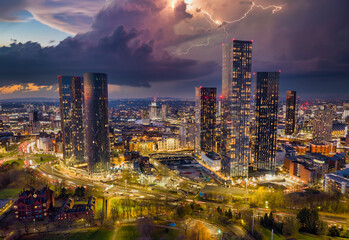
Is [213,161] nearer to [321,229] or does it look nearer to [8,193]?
[321,229]

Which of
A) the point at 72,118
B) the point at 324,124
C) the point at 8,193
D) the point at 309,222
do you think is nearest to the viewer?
the point at 309,222

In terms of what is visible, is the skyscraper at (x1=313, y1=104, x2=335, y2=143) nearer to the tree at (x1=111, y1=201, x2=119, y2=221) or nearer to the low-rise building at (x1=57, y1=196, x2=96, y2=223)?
the tree at (x1=111, y1=201, x2=119, y2=221)

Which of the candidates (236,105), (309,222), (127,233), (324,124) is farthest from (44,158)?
(324,124)

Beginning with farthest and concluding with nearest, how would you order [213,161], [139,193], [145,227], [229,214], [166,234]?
[213,161] < [139,193] < [229,214] < [166,234] < [145,227]

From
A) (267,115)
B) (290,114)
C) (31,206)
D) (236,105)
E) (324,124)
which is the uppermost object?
(236,105)

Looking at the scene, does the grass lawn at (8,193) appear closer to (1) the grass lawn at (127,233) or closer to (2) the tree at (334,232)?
(1) the grass lawn at (127,233)

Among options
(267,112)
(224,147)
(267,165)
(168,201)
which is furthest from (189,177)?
(267,112)
